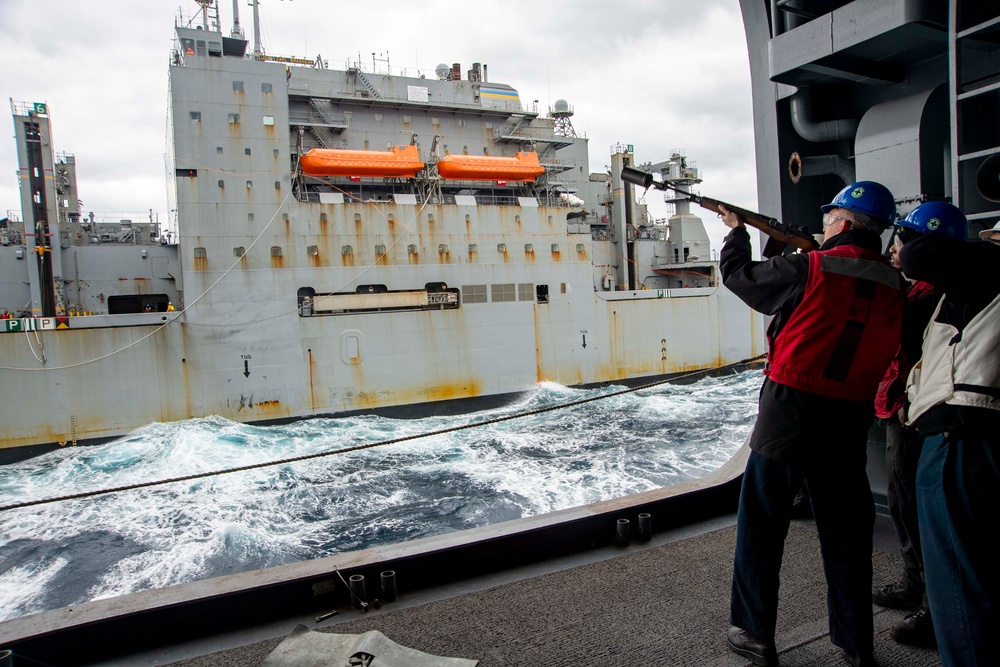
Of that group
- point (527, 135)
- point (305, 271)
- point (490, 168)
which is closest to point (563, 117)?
point (527, 135)

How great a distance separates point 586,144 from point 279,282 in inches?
458

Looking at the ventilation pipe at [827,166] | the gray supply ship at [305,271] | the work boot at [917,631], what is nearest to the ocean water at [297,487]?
the gray supply ship at [305,271]

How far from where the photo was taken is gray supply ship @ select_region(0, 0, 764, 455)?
1136 centimetres

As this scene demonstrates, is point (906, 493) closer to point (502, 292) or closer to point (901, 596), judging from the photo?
point (901, 596)

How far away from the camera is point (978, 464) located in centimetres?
138

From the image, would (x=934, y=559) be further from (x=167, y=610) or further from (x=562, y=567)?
(x=167, y=610)

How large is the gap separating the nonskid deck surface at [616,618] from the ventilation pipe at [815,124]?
250 centimetres

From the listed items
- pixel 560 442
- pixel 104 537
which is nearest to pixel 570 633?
pixel 104 537

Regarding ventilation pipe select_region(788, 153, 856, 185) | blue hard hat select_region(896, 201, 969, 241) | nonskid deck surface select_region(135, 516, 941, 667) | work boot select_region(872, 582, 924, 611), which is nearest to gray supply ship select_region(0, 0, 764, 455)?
ventilation pipe select_region(788, 153, 856, 185)

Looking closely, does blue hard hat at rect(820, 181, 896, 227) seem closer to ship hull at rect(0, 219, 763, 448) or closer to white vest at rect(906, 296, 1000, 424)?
white vest at rect(906, 296, 1000, 424)

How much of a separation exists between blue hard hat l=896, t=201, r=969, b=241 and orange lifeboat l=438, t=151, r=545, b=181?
1293cm

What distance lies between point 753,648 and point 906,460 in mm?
970

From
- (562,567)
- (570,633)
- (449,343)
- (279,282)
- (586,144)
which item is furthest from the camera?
(586,144)

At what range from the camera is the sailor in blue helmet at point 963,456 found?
1.37 m
